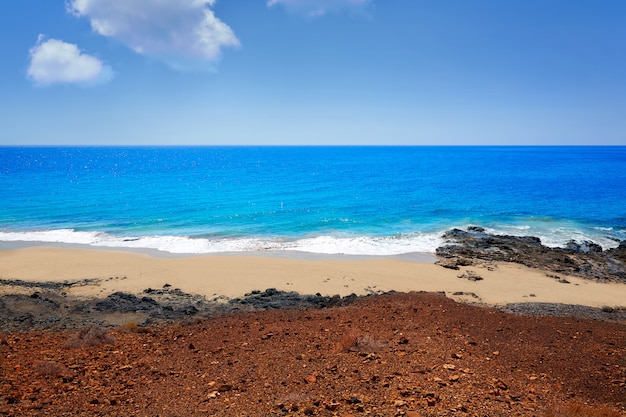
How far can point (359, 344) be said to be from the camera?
10555 mm

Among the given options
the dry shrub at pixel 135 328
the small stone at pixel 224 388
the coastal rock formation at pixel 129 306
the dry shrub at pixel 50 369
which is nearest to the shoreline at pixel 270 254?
the coastal rock formation at pixel 129 306

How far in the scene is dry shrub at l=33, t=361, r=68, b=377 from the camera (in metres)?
8.95

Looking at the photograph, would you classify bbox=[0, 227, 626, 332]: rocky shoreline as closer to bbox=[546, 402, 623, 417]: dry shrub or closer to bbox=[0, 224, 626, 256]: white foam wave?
bbox=[0, 224, 626, 256]: white foam wave

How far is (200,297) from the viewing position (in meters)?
18.7

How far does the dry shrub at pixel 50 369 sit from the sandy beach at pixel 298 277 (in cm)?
975

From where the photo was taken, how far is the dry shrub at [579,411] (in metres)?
7.20

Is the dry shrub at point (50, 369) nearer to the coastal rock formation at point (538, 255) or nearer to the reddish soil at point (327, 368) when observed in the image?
the reddish soil at point (327, 368)

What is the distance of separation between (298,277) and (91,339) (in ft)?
40.7

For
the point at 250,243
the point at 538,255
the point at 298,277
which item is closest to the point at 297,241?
the point at 250,243

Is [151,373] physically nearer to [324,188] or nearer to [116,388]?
[116,388]

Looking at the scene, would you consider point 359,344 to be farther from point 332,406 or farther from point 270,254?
point 270,254

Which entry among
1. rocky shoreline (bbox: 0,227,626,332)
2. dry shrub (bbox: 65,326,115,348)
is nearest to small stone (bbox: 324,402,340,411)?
dry shrub (bbox: 65,326,115,348)

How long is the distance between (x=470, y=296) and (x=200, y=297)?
13481 millimetres

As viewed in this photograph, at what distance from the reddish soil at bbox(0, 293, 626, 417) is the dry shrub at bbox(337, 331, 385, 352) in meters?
0.03
